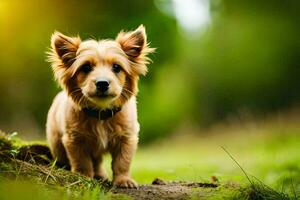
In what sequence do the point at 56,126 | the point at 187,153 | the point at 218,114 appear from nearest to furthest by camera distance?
the point at 56,126
the point at 187,153
the point at 218,114

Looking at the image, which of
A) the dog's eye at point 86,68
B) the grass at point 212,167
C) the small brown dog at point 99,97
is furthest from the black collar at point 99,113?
the grass at point 212,167

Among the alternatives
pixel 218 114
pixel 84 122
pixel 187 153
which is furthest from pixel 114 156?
pixel 218 114

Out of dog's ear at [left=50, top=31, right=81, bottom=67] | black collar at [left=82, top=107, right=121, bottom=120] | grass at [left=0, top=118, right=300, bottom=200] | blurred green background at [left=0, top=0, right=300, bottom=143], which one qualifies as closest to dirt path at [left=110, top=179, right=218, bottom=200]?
grass at [left=0, top=118, right=300, bottom=200]

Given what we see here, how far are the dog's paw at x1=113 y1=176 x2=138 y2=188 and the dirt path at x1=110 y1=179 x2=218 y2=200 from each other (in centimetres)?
9

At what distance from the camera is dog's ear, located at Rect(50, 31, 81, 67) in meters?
6.80

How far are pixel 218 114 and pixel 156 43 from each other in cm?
219

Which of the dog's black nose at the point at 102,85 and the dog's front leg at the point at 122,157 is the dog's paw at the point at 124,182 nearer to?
the dog's front leg at the point at 122,157

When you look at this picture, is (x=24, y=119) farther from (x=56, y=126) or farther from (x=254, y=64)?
(x=56, y=126)

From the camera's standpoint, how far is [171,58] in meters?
18.7

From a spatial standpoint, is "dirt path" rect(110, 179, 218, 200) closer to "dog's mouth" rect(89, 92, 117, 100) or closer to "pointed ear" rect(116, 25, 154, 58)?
"dog's mouth" rect(89, 92, 117, 100)

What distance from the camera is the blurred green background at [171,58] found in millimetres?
17359

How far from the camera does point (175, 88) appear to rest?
19469mm

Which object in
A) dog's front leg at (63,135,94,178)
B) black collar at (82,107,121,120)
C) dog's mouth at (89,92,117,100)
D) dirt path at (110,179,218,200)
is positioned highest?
black collar at (82,107,121,120)

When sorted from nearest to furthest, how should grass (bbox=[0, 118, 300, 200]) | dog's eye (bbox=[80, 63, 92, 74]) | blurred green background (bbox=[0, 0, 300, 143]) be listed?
1. grass (bbox=[0, 118, 300, 200])
2. dog's eye (bbox=[80, 63, 92, 74])
3. blurred green background (bbox=[0, 0, 300, 143])
